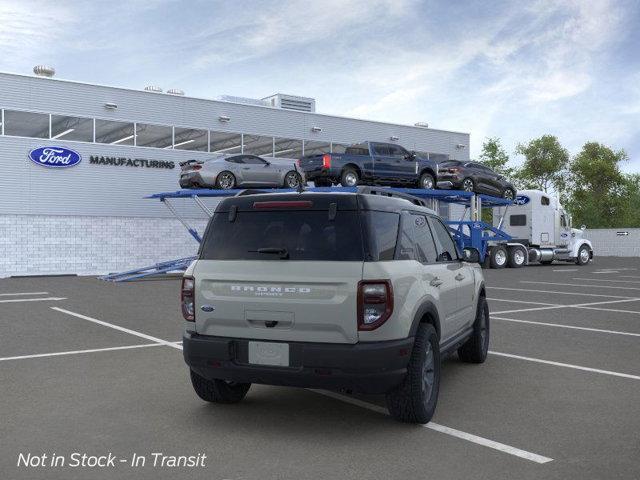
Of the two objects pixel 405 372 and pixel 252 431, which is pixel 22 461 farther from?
pixel 405 372

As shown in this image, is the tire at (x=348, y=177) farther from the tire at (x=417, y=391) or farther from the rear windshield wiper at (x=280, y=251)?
the rear windshield wiper at (x=280, y=251)

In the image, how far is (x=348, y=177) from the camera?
21938 millimetres

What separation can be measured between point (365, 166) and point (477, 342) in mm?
15283

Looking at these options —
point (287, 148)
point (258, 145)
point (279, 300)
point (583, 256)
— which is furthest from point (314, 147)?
point (279, 300)

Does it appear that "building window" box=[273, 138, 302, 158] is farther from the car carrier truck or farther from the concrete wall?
the concrete wall

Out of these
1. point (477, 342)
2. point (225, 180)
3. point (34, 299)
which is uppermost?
point (225, 180)

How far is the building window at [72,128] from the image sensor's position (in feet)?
84.8

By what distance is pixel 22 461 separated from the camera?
4.35 m

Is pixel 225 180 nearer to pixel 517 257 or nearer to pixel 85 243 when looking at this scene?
pixel 85 243

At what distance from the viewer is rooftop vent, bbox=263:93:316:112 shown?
33.6 meters

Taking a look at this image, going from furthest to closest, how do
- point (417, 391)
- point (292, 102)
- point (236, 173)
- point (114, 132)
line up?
1. point (292, 102)
2. point (114, 132)
3. point (236, 173)
4. point (417, 391)

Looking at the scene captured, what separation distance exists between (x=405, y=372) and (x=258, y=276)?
130cm

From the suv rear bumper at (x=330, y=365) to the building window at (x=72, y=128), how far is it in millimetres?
23442

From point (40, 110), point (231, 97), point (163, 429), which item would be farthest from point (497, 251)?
point (163, 429)
